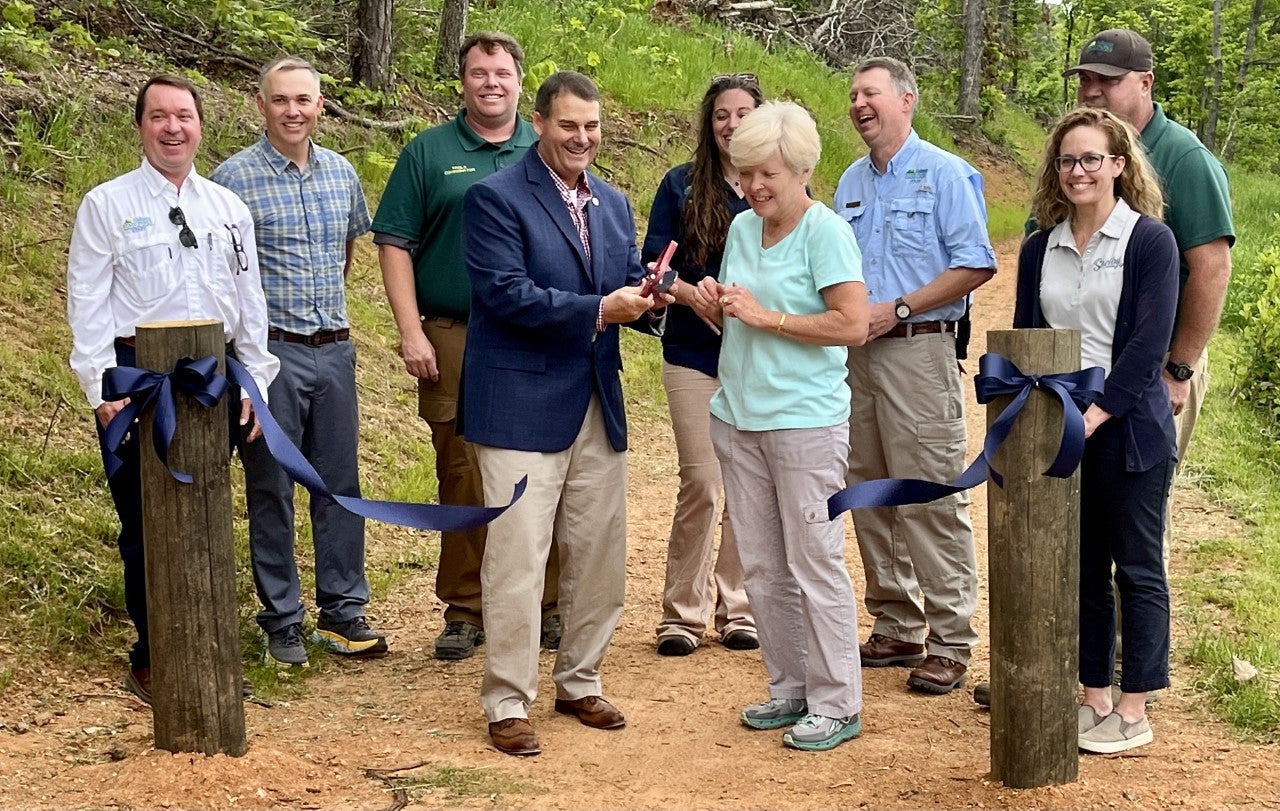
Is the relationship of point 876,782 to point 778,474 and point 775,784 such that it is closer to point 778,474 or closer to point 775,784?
point 775,784

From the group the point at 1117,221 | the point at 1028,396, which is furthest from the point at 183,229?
the point at 1117,221

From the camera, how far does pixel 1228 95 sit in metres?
39.3

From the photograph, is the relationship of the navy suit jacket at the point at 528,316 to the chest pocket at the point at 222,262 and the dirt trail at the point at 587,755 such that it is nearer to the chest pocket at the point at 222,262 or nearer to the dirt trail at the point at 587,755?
the chest pocket at the point at 222,262

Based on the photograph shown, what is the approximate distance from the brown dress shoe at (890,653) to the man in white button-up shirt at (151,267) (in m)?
2.57

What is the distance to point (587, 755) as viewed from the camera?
14.5ft

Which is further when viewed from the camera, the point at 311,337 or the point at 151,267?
the point at 311,337

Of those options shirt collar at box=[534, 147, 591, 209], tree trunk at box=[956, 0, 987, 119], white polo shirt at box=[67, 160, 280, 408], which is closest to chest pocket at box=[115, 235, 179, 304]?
white polo shirt at box=[67, 160, 280, 408]

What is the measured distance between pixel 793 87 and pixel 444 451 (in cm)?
1433

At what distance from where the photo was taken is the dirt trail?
154 inches

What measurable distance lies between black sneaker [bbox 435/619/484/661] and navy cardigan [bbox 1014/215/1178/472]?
9.13 ft

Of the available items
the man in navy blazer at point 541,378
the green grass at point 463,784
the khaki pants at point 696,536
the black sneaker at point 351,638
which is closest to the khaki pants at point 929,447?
the khaki pants at point 696,536

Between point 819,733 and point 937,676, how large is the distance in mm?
794

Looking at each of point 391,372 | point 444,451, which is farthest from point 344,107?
point 444,451

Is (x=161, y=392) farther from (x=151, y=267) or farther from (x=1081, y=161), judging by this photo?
(x=1081, y=161)
